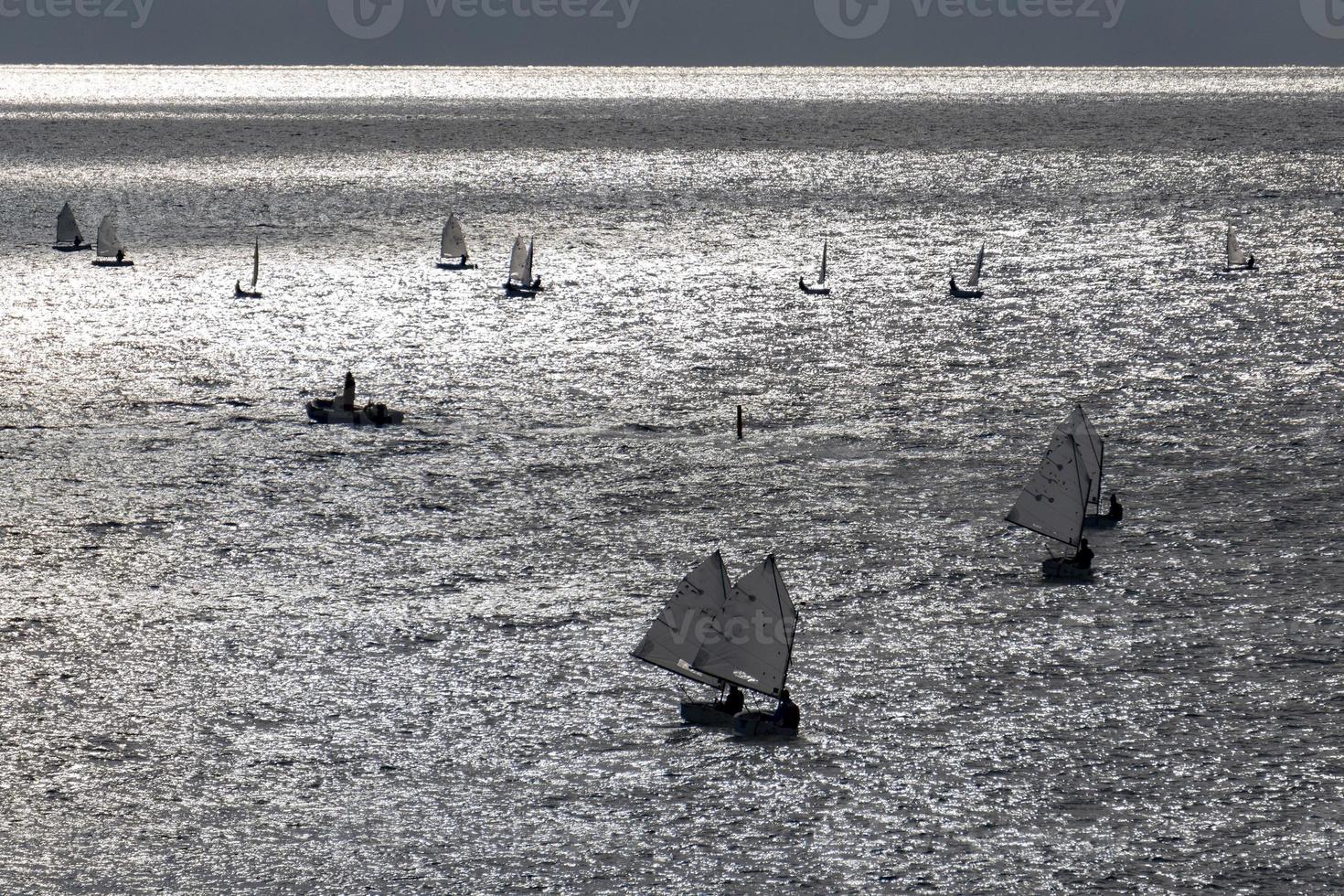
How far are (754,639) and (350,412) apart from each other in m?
26.9

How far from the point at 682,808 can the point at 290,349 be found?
46.6 metres

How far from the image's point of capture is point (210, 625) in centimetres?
3972

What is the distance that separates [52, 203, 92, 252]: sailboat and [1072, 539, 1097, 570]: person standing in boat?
81270 mm

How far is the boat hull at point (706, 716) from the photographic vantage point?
35.5 meters

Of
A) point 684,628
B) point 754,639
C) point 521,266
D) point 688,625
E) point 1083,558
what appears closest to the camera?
point 754,639

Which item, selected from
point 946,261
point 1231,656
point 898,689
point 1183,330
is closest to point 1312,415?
point 1183,330

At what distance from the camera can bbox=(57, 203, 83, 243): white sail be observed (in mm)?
107438

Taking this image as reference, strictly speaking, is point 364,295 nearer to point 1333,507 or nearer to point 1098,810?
point 1333,507

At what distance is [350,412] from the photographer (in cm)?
5925

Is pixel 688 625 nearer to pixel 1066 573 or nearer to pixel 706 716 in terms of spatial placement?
pixel 706 716

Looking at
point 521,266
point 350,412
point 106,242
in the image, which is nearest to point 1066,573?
point 350,412

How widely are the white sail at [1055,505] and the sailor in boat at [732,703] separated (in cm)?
1257

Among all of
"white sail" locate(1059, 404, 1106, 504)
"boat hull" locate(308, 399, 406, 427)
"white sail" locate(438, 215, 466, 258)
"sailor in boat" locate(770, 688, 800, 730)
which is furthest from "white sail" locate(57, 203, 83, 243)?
"sailor in boat" locate(770, 688, 800, 730)

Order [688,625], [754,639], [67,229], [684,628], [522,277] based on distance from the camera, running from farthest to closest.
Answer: [67,229]
[522,277]
[688,625]
[684,628]
[754,639]
